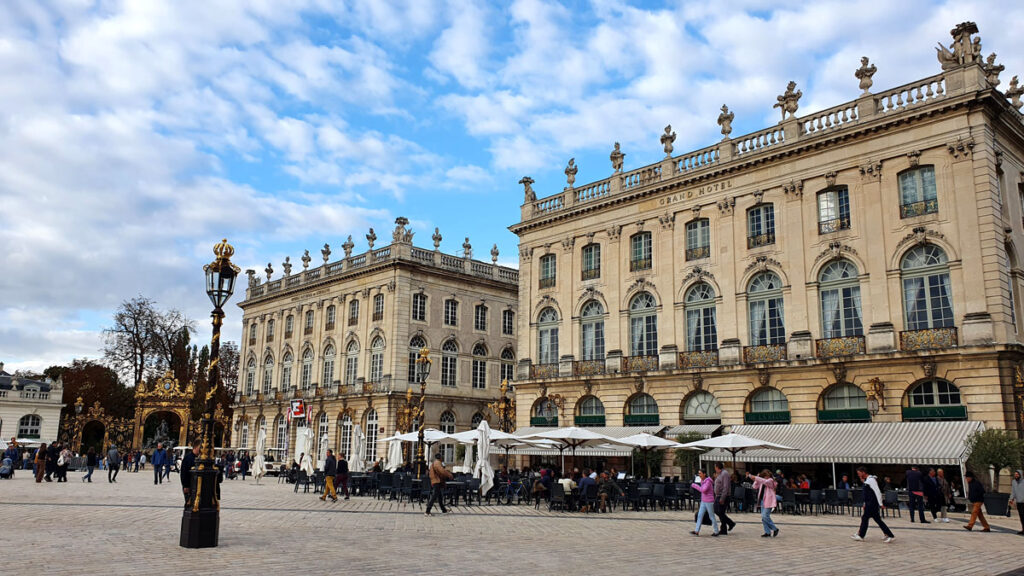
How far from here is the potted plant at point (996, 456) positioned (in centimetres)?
2162

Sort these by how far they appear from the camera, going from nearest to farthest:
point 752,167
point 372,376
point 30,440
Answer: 1. point 752,167
2. point 372,376
3. point 30,440

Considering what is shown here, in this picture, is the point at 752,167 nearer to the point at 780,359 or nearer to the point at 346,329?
the point at 780,359

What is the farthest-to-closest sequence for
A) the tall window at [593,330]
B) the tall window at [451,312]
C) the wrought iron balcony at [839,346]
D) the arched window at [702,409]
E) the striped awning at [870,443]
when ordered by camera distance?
the tall window at [451,312], the tall window at [593,330], the arched window at [702,409], the wrought iron balcony at [839,346], the striped awning at [870,443]

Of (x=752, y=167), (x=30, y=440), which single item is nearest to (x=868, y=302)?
(x=752, y=167)

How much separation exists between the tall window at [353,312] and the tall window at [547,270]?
1635 centimetres

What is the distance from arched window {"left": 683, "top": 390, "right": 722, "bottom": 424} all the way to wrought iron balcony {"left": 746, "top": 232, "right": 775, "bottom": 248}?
6.05 metres

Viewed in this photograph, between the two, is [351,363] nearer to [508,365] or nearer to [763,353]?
[508,365]

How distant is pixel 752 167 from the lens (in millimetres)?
31672

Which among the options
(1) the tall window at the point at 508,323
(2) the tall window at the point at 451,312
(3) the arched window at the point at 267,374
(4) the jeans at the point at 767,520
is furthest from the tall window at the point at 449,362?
(4) the jeans at the point at 767,520

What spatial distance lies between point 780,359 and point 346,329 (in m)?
30.0

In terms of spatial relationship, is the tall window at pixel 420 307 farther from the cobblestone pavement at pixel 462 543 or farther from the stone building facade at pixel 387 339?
the cobblestone pavement at pixel 462 543

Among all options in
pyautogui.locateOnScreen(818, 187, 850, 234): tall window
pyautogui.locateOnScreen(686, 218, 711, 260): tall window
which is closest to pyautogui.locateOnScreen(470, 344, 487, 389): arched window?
pyautogui.locateOnScreen(686, 218, 711, 260): tall window

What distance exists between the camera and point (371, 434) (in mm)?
47656

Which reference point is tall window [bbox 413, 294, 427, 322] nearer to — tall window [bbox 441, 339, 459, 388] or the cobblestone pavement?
tall window [bbox 441, 339, 459, 388]
